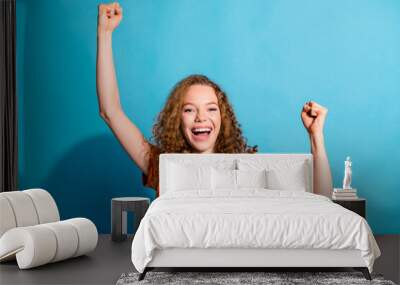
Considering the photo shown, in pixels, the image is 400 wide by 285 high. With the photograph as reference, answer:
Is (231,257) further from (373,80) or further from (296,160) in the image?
(373,80)

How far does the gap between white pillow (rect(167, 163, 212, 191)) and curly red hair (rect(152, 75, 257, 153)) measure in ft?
1.97

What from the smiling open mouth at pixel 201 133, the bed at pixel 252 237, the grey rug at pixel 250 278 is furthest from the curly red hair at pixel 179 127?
the grey rug at pixel 250 278

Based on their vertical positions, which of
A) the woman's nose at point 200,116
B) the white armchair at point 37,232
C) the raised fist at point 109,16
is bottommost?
the white armchair at point 37,232

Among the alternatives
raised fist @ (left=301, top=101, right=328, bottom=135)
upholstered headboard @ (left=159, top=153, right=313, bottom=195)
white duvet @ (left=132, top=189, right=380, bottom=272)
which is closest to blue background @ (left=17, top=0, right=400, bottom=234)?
raised fist @ (left=301, top=101, right=328, bottom=135)

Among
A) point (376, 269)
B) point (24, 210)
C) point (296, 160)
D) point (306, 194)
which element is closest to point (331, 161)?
point (296, 160)

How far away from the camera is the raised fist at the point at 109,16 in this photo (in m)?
6.86

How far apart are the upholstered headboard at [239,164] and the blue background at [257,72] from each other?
1.71 feet

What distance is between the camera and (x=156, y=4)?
22.4 feet

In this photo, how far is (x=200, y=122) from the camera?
259 inches

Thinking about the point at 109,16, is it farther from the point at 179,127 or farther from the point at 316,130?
the point at 316,130

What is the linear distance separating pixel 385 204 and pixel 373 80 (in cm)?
129

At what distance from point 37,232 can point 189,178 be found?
154cm

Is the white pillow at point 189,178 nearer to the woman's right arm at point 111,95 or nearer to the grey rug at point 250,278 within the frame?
the woman's right arm at point 111,95

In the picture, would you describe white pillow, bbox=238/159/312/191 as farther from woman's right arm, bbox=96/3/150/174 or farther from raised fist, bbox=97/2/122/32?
raised fist, bbox=97/2/122/32
